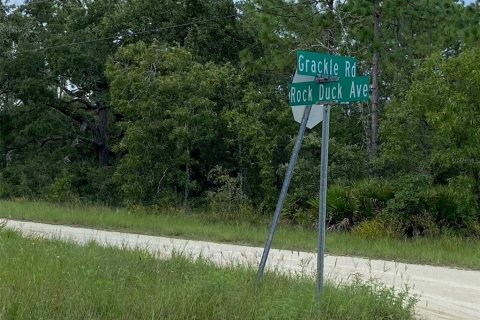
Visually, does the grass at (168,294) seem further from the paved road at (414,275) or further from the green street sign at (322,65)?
the green street sign at (322,65)

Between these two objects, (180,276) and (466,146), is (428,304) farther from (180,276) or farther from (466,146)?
(466,146)

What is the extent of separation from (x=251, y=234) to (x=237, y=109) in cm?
926

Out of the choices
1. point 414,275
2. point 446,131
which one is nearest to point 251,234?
point 446,131

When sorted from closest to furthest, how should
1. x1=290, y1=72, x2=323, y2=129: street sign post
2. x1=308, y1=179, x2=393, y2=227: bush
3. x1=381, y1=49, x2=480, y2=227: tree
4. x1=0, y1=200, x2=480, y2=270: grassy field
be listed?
x1=290, y1=72, x2=323, y2=129: street sign post
x1=0, y1=200, x2=480, y2=270: grassy field
x1=381, y1=49, x2=480, y2=227: tree
x1=308, y1=179, x2=393, y2=227: bush

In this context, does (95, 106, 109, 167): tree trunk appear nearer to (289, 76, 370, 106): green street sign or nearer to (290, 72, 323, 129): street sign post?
(290, 72, 323, 129): street sign post

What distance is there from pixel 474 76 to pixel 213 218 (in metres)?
8.01

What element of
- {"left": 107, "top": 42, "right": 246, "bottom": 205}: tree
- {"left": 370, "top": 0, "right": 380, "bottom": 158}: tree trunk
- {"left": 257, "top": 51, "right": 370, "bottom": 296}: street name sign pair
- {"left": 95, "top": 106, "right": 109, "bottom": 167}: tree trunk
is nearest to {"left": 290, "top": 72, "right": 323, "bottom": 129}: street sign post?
{"left": 257, "top": 51, "right": 370, "bottom": 296}: street name sign pair

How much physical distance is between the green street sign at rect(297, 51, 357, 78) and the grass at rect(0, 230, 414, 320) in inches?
84.2

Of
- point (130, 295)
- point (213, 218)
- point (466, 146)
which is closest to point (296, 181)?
point (213, 218)

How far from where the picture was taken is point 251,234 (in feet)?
48.1

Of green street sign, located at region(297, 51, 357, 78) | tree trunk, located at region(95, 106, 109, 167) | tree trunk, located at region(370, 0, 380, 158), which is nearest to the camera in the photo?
green street sign, located at region(297, 51, 357, 78)

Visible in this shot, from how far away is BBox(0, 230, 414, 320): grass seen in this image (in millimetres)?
5418

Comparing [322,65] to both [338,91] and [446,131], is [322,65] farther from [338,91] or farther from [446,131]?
[446,131]

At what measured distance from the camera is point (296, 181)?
65.3 ft
